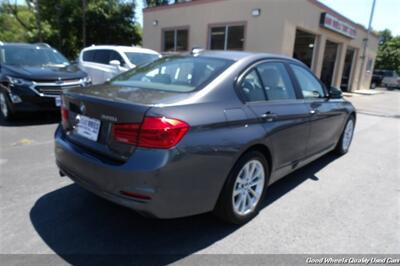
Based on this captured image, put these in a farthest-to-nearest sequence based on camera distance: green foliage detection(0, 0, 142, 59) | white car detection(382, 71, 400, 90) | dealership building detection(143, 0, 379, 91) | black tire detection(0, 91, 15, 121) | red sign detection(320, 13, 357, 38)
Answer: white car detection(382, 71, 400, 90) < green foliage detection(0, 0, 142, 59) < red sign detection(320, 13, 357, 38) < dealership building detection(143, 0, 379, 91) < black tire detection(0, 91, 15, 121)

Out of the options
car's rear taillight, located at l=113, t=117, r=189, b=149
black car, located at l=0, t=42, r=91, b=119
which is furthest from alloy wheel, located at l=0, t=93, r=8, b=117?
car's rear taillight, located at l=113, t=117, r=189, b=149

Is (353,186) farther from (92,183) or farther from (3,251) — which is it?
(3,251)

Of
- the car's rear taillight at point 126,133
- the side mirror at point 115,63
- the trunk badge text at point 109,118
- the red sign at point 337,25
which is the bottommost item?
the car's rear taillight at point 126,133

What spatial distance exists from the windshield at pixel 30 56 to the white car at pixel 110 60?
130 cm

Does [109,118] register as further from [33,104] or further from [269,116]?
[33,104]

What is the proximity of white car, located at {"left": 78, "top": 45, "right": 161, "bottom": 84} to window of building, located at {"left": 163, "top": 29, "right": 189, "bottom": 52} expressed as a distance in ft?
23.9

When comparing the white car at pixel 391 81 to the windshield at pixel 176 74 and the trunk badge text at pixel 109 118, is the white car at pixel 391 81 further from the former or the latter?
the trunk badge text at pixel 109 118

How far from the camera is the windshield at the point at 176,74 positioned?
2850 millimetres

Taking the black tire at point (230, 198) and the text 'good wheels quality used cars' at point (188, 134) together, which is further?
the black tire at point (230, 198)

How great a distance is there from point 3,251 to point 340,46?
832 inches

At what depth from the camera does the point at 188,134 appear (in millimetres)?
2338

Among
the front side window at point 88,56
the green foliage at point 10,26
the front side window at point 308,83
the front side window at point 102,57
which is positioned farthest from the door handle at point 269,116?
the green foliage at point 10,26

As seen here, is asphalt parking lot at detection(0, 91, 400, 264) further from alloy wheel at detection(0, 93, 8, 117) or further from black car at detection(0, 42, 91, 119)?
alloy wheel at detection(0, 93, 8, 117)

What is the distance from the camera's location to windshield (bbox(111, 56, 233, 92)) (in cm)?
285
